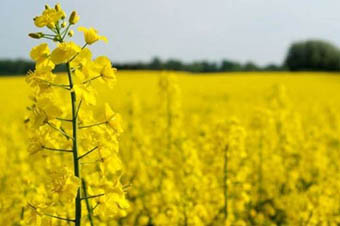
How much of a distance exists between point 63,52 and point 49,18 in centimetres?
15


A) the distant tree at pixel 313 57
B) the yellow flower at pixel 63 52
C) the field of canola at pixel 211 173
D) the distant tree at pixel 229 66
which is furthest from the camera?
the distant tree at pixel 229 66

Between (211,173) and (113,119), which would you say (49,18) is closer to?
(113,119)

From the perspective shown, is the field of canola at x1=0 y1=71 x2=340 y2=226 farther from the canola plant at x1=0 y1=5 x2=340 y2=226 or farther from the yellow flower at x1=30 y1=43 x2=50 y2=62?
the yellow flower at x1=30 y1=43 x2=50 y2=62

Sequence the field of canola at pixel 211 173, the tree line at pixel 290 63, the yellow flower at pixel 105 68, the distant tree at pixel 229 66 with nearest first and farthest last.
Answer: the yellow flower at pixel 105 68 < the field of canola at pixel 211 173 < the tree line at pixel 290 63 < the distant tree at pixel 229 66

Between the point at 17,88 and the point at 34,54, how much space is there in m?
21.1

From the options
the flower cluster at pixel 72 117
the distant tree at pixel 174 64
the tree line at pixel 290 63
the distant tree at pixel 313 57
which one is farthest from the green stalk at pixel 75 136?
the distant tree at pixel 313 57

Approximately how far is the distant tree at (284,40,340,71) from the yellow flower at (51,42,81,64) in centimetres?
5341

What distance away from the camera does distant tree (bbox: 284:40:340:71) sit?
54375mm

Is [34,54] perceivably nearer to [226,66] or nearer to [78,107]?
[78,107]

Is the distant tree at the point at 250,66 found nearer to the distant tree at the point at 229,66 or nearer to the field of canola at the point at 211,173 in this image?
the distant tree at the point at 229,66

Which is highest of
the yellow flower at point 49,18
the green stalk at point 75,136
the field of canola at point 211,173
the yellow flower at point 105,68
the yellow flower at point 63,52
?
the yellow flower at point 49,18

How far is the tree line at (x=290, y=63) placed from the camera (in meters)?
48.6

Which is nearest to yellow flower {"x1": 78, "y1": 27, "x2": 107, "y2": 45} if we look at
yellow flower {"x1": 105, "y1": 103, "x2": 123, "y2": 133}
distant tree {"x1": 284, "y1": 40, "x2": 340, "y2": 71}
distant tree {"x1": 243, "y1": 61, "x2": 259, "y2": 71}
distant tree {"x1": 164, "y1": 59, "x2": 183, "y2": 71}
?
yellow flower {"x1": 105, "y1": 103, "x2": 123, "y2": 133}

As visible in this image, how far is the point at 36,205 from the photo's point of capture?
7.43ft
